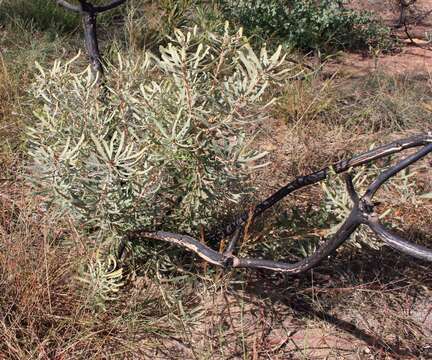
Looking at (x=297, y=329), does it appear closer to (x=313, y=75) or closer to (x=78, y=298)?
(x=78, y=298)

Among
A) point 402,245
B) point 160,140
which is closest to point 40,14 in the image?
point 160,140

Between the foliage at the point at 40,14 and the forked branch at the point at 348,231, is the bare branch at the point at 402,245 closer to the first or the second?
the forked branch at the point at 348,231

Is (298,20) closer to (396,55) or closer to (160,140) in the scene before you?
(396,55)

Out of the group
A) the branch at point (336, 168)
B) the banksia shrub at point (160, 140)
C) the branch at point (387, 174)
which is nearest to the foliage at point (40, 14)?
the banksia shrub at point (160, 140)

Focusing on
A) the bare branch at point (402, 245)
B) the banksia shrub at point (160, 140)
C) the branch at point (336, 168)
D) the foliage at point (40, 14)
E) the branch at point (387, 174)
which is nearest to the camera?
the bare branch at point (402, 245)

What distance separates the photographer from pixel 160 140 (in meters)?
1.59

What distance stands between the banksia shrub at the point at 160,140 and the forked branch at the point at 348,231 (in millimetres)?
113

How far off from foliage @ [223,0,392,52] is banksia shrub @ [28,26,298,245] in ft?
7.51

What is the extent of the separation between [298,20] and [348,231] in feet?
10.2

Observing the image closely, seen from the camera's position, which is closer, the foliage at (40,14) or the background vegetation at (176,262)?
the background vegetation at (176,262)

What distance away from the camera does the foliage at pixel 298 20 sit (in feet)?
13.2

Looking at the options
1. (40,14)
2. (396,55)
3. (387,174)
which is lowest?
→ (40,14)

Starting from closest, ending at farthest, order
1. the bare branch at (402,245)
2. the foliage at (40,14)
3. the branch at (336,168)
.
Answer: the bare branch at (402,245) < the branch at (336,168) < the foliage at (40,14)


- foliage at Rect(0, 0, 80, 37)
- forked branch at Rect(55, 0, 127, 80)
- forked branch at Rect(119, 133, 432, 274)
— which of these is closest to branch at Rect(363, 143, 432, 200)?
forked branch at Rect(119, 133, 432, 274)
